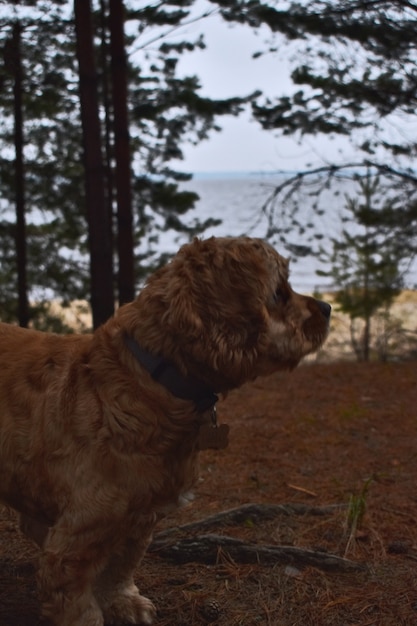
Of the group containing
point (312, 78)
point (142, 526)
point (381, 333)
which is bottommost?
point (381, 333)

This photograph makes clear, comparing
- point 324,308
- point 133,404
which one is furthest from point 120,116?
point 133,404

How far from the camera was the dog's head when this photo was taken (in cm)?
320

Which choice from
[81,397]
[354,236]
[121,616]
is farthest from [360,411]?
[354,236]

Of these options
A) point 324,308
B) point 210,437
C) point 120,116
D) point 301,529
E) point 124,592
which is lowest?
point 301,529

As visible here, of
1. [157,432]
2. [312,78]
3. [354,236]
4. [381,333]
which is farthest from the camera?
[381,333]

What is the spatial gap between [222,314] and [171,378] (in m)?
0.35

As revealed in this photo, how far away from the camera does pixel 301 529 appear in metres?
4.86

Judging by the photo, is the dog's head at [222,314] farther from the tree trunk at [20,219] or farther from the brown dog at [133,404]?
the tree trunk at [20,219]

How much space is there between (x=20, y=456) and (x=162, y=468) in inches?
25.6

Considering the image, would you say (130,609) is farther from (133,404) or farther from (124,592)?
(133,404)

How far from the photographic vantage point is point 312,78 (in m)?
11.0

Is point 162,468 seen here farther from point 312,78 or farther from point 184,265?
point 312,78

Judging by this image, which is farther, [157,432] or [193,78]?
[193,78]

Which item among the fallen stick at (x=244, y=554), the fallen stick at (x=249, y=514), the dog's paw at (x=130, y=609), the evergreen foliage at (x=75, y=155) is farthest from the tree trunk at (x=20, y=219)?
the dog's paw at (x=130, y=609)
